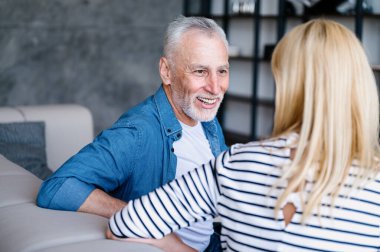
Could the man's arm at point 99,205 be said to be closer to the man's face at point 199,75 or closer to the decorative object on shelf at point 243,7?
the man's face at point 199,75

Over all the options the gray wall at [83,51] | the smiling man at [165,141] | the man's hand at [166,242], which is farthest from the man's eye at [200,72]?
the gray wall at [83,51]

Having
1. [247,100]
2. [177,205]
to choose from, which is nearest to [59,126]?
[177,205]

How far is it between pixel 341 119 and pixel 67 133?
2429mm

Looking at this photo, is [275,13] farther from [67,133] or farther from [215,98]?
[215,98]

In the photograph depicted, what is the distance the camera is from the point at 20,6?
6184 mm

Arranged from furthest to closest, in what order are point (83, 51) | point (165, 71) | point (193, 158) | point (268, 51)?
1. point (83, 51)
2. point (268, 51)
3. point (165, 71)
4. point (193, 158)

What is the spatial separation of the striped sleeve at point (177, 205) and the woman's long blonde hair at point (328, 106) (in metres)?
0.16

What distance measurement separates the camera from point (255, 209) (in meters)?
1.27

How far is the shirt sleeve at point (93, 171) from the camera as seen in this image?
5.58 ft

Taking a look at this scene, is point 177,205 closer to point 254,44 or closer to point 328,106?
point 328,106

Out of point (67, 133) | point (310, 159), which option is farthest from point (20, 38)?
point (310, 159)

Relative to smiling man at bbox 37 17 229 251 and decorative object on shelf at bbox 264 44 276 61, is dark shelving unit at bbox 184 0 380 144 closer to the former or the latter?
decorative object on shelf at bbox 264 44 276 61

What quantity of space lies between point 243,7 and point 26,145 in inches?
143

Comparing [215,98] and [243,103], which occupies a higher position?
[215,98]
